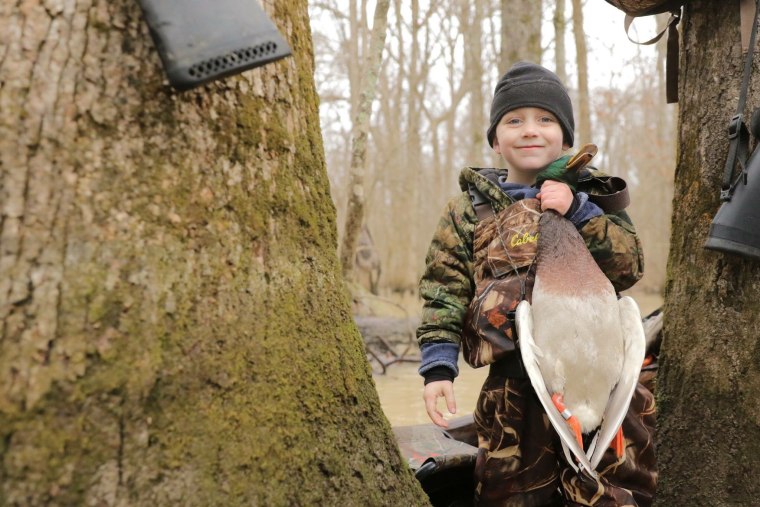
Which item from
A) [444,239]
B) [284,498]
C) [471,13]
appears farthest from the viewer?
[471,13]

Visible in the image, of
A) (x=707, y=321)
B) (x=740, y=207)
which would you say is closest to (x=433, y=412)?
(x=707, y=321)

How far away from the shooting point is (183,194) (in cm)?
149

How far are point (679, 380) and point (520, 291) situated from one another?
2.76 feet

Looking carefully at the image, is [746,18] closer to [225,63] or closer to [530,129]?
[530,129]

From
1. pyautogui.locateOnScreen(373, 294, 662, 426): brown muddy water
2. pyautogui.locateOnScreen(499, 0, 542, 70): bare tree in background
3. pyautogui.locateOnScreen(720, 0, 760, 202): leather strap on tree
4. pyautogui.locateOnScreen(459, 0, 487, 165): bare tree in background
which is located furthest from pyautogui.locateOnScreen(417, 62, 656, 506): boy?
pyautogui.locateOnScreen(459, 0, 487, 165): bare tree in background

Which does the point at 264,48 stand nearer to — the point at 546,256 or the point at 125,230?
the point at 125,230

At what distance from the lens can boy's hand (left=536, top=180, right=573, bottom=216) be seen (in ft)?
7.40

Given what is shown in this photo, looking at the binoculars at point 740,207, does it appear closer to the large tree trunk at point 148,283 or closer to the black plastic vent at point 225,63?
the large tree trunk at point 148,283

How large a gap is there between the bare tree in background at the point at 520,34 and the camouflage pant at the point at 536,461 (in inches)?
276

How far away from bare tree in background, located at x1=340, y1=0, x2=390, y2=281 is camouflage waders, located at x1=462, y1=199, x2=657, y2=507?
6719 mm

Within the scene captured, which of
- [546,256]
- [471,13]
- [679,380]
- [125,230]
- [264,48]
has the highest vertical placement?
[471,13]

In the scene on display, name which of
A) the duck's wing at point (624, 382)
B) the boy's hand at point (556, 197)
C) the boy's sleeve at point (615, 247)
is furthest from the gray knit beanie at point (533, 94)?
the duck's wing at point (624, 382)

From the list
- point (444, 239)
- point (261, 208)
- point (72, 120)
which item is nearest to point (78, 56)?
point (72, 120)

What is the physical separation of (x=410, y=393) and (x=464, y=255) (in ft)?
14.1
